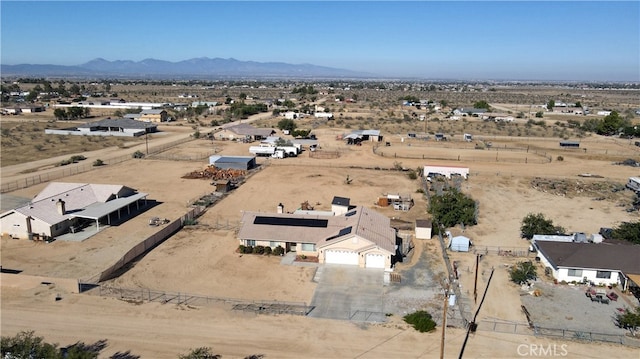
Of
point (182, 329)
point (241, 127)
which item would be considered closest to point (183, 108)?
point (241, 127)

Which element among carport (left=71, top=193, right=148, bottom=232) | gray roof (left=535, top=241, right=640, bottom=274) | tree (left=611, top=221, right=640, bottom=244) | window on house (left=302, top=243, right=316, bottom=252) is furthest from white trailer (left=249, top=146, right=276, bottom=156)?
tree (left=611, top=221, right=640, bottom=244)

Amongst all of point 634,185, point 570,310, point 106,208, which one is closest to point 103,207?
point 106,208

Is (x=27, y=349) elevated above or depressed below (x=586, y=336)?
above

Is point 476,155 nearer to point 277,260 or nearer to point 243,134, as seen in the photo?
point 243,134

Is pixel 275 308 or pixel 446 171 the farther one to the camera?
pixel 446 171

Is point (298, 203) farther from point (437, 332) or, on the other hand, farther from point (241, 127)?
point (241, 127)

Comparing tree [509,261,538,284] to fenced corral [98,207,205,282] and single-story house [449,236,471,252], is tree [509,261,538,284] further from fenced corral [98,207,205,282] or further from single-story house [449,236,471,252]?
fenced corral [98,207,205,282]
